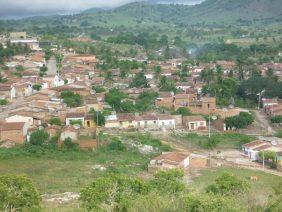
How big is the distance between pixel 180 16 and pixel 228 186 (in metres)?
146

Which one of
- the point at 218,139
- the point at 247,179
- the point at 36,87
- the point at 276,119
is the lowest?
the point at 247,179

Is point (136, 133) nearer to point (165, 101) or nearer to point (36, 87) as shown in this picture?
point (165, 101)

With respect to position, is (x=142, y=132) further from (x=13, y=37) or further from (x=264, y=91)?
(x=13, y=37)

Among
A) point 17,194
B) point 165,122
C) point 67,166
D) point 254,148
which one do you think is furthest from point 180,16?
point 17,194

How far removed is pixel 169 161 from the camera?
26.4m

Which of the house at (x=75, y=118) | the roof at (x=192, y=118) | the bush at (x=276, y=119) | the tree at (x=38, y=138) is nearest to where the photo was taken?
the tree at (x=38, y=138)

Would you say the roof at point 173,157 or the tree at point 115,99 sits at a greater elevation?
the tree at point 115,99

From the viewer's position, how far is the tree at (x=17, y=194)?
52.3 feet

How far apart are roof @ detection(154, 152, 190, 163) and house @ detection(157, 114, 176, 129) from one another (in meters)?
7.13

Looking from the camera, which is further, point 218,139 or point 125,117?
point 125,117

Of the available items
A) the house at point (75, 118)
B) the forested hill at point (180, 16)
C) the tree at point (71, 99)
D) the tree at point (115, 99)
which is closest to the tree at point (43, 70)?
the tree at point (71, 99)

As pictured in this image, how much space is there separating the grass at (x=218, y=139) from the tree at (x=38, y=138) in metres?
8.35

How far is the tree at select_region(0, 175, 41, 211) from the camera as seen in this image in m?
15.9

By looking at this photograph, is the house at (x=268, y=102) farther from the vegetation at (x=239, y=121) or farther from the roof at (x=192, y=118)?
the roof at (x=192, y=118)
